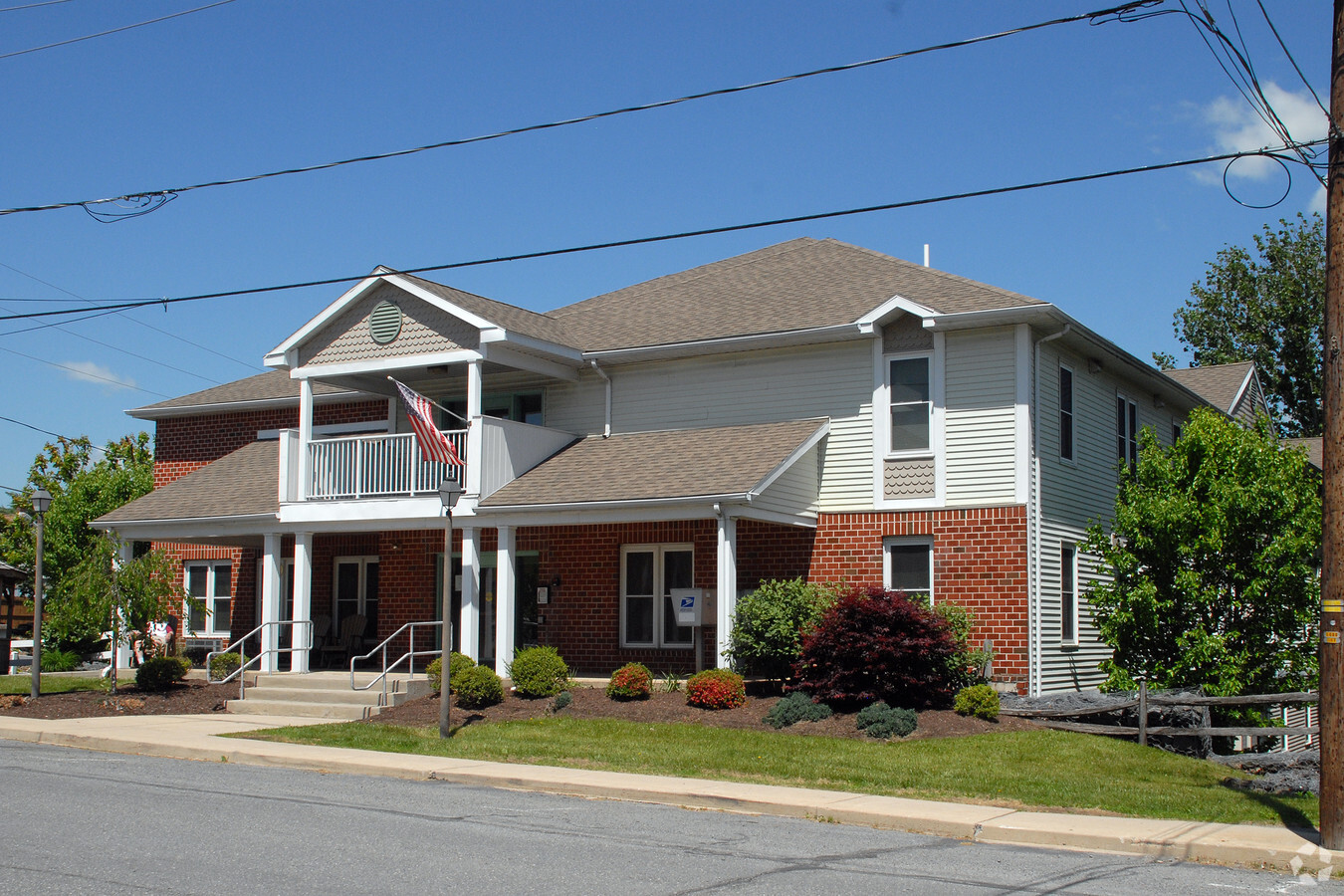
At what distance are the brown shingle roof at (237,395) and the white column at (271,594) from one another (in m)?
4.69

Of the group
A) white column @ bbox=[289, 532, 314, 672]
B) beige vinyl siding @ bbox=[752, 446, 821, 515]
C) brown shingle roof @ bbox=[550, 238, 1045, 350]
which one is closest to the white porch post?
white column @ bbox=[289, 532, 314, 672]

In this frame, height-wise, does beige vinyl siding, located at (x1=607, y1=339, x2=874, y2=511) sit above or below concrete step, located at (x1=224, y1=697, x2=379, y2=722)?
above

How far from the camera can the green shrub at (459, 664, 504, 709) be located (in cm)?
1858

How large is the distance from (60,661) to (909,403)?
23.5 metres

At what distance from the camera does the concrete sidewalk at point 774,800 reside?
10.1 m

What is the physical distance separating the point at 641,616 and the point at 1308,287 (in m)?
36.9

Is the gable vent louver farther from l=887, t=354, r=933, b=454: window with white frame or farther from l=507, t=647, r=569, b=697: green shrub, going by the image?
l=887, t=354, r=933, b=454: window with white frame

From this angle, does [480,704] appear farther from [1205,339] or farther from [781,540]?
[1205,339]

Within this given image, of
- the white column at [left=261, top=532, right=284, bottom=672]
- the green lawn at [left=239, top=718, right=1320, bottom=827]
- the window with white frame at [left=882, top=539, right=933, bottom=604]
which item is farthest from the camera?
the white column at [left=261, top=532, right=284, bottom=672]

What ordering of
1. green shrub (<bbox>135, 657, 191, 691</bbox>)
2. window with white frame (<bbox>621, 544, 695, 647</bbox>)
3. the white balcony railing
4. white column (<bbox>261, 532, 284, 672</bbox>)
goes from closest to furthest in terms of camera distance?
window with white frame (<bbox>621, 544, 695, 647</bbox>), the white balcony railing, green shrub (<bbox>135, 657, 191, 691</bbox>), white column (<bbox>261, 532, 284, 672</bbox>)

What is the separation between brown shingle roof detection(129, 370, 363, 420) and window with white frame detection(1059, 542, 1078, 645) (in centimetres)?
1580

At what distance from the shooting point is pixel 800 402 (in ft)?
69.4

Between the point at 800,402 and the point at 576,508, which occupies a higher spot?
the point at 800,402

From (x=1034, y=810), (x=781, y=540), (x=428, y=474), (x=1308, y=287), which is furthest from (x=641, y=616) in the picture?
(x=1308, y=287)
